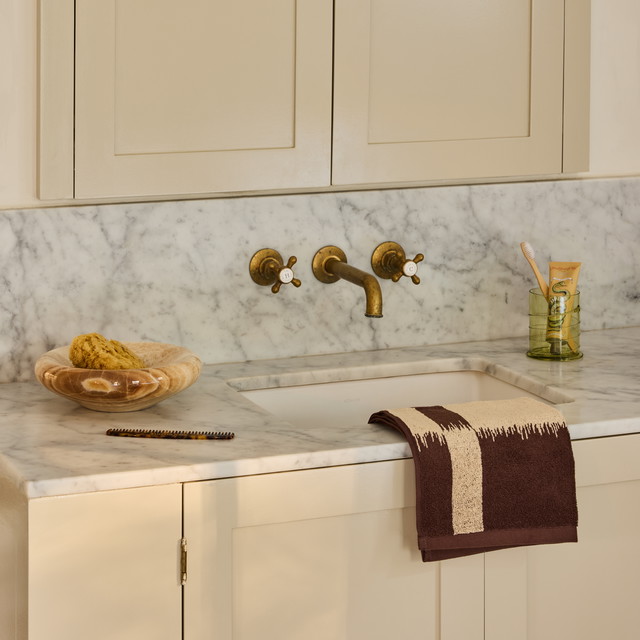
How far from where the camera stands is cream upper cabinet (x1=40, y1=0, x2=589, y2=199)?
79.8 inches

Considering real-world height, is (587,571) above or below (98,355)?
below

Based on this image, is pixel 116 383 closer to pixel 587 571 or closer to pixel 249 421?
pixel 249 421

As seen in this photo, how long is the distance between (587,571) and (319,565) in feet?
1.58

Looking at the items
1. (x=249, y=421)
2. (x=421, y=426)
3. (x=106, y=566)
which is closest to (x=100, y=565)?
(x=106, y=566)

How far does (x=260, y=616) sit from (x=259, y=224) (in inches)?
32.4

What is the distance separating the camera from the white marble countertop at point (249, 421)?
1.70 meters

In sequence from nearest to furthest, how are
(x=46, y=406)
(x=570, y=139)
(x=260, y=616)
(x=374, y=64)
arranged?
(x=260, y=616), (x=46, y=406), (x=374, y=64), (x=570, y=139)

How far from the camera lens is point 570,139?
2.41m

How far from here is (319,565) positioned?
1796 millimetres

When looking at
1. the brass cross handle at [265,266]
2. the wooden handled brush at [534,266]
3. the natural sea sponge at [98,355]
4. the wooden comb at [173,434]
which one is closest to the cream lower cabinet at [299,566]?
the wooden comb at [173,434]

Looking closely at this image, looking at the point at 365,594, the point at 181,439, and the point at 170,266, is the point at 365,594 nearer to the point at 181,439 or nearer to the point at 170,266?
the point at 181,439

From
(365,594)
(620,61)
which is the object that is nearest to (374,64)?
(620,61)

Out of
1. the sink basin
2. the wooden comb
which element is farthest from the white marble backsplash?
the wooden comb

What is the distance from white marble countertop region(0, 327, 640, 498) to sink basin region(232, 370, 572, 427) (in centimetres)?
2
